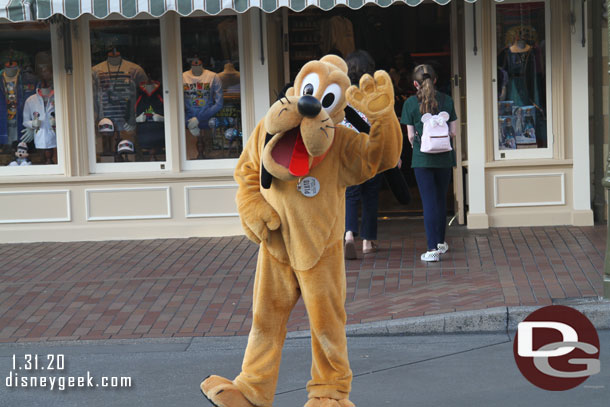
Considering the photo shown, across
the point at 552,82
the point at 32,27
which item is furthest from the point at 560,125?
the point at 32,27

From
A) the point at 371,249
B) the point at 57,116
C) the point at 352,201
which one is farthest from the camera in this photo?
the point at 57,116

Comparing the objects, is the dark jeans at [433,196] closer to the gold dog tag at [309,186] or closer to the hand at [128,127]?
the hand at [128,127]

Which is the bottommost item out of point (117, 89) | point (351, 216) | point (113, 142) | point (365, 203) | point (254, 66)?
point (351, 216)

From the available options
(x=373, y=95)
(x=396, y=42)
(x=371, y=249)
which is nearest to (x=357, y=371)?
(x=373, y=95)

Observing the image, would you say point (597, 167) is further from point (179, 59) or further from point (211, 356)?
point (211, 356)

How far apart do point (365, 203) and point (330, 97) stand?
4584mm

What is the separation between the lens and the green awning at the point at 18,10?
9750 millimetres

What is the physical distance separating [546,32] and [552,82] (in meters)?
0.56

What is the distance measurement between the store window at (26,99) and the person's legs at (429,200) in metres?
4.55

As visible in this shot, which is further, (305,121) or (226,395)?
(226,395)

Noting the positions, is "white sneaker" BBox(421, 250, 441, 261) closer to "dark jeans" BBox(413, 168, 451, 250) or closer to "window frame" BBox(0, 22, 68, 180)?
"dark jeans" BBox(413, 168, 451, 250)

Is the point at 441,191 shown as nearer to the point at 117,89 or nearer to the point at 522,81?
the point at 522,81

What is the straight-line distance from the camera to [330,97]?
4.74 metres

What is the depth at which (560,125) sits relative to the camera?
424 inches
